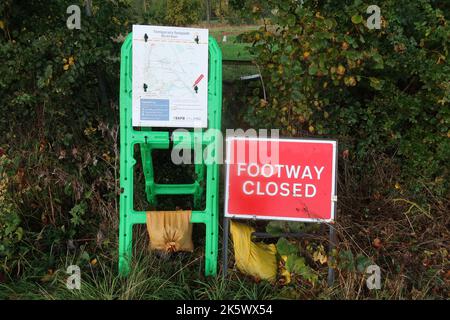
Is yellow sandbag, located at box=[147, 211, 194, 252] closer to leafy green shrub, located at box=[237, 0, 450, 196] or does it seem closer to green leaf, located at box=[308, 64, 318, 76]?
leafy green shrub, located at box=[237, 0, 450, 196]

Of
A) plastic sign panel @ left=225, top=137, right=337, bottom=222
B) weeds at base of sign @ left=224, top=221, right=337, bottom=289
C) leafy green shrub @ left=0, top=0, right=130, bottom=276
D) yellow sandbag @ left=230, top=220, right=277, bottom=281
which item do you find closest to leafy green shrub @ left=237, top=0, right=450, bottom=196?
plastic sign panel @ left=225, top=137, right=337, bottom=222

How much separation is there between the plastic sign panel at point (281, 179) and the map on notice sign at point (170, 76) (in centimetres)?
34

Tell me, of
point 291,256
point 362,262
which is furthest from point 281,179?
point 362,262

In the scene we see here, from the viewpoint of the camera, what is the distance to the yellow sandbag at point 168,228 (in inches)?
117

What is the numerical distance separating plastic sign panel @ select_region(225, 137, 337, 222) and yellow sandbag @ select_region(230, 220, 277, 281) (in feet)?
0.44

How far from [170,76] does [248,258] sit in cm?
123

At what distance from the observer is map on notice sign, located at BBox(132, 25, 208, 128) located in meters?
2.83

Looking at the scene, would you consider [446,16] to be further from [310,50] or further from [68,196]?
[68,196]

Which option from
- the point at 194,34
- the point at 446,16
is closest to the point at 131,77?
the point at 194,34

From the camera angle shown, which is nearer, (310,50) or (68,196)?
(310,50)

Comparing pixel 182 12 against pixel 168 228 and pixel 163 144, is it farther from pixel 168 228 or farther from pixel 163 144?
pixel 168 228

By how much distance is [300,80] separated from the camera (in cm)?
322

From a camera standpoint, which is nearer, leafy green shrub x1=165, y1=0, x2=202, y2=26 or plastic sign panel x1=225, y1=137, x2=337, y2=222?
plastic sign panel x1=225, y1=137, x2=337, y2=222

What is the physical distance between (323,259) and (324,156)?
0.65 metres
